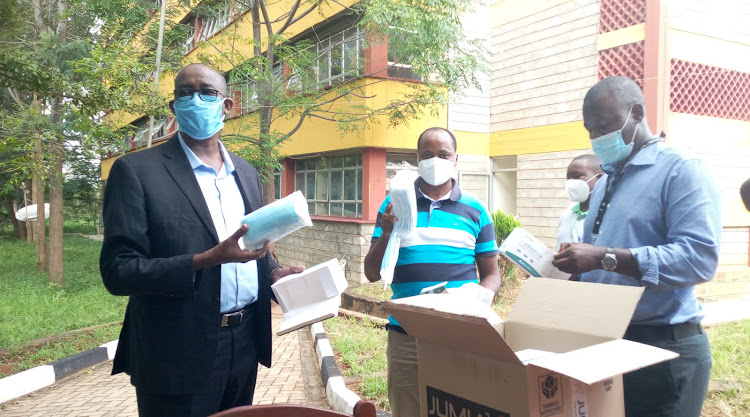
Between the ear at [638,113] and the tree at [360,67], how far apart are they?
585 centimetres

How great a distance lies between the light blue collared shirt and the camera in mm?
1979

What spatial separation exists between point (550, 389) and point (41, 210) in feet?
45.5

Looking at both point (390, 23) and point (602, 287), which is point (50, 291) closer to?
point (390, 23)

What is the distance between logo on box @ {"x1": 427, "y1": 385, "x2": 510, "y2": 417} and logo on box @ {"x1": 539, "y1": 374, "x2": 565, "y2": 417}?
9 cm

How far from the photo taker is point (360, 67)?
30.5 feet

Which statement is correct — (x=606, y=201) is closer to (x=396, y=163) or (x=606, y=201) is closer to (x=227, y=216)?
(x=227, y=216)

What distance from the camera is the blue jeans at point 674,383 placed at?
168 centimetres

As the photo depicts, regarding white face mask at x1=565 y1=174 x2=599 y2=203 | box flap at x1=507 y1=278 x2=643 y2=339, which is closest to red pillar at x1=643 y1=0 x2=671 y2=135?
white face mask at x1=565 y1=174 x2=599 y2=203

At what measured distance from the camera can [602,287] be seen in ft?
4.94

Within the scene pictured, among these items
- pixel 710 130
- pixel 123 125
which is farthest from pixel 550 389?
pixel 710 130

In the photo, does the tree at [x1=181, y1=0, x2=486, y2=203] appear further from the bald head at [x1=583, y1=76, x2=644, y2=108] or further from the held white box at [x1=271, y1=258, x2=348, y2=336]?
the held white box at [x1=271, y1=258, x2=348, y2=336]

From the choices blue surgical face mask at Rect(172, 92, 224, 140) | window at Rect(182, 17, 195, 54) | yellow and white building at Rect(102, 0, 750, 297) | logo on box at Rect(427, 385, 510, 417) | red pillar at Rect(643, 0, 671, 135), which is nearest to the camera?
logo on box at Rect(427, 385, 510, 417)

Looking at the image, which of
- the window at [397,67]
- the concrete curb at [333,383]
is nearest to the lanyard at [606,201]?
the concrete curb at [333,383]

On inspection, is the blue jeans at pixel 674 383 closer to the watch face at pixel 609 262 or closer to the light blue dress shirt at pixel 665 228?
the light blue dress shirt at pixel 665 228
